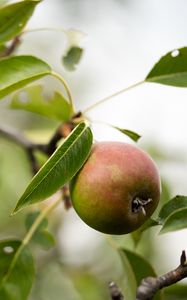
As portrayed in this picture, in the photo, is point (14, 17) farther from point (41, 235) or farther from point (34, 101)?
point (41, 235)

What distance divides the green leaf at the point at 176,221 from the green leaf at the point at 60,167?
0.18m

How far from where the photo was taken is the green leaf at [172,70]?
1.34m

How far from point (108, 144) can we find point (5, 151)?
1.78 metres

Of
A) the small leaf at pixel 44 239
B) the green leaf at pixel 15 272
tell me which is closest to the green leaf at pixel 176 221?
the green leaf at pixel 15 272

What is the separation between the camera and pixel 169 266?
8.56ft

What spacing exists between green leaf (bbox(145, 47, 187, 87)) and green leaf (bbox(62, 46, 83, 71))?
1.00ft

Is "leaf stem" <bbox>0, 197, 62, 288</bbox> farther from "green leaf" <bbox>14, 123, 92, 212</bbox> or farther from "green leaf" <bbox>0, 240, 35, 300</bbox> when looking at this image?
"green leaf" <bbox>14, 123, 92, 212</bbox>

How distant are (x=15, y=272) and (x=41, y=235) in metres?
0.17

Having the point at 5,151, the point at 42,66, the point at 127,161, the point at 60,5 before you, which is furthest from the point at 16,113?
the point at 127,161

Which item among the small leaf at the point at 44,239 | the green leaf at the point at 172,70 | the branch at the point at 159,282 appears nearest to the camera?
the branch at the point at 159,282

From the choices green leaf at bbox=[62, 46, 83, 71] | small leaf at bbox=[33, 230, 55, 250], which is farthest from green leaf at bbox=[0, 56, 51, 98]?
small leaf at bbox=[33, 230, 55, 250]

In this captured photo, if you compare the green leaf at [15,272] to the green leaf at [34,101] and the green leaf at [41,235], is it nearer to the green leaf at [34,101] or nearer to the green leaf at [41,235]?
the green leaf at [41,235]

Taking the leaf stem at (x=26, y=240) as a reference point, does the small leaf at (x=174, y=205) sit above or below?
above

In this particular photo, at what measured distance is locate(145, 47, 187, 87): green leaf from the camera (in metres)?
1.34
